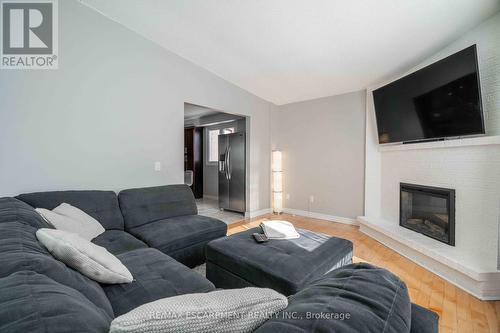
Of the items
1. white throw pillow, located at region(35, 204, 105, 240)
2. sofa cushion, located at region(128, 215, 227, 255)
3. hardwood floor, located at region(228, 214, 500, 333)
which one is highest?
white throw pillow, located at region(35, 204, 105, 240)

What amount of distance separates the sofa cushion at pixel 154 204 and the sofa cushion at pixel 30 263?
4.88 feet

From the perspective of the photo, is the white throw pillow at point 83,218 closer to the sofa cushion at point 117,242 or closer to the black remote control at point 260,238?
the sofa cushion at point 117,242

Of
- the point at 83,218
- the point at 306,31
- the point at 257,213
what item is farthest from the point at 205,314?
the point at 257,213

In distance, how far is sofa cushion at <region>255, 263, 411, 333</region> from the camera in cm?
47

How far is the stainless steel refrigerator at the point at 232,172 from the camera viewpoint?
14.9 ft

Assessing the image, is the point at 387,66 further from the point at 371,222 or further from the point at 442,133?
the point at 371,222

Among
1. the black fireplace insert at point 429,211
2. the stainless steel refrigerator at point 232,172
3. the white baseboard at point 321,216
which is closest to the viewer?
the black fireplace insert at point 429,211

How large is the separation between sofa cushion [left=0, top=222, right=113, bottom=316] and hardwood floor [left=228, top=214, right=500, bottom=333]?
7.05ft

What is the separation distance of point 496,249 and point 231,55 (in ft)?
11.8

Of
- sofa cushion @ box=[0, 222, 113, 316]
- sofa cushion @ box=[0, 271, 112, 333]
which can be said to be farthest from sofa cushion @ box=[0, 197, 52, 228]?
sofa cushion @ box=[0, 271, 112, 333]

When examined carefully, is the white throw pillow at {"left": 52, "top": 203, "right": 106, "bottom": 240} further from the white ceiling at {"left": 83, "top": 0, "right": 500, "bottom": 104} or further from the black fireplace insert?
the black fireplace insert

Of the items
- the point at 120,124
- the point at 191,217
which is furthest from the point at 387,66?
the point at 120,124

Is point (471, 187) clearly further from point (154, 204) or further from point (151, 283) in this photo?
point (154, 204)

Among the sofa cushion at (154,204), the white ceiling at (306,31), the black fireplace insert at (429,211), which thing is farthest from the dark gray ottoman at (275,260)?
the white ceiling at (306,31)
